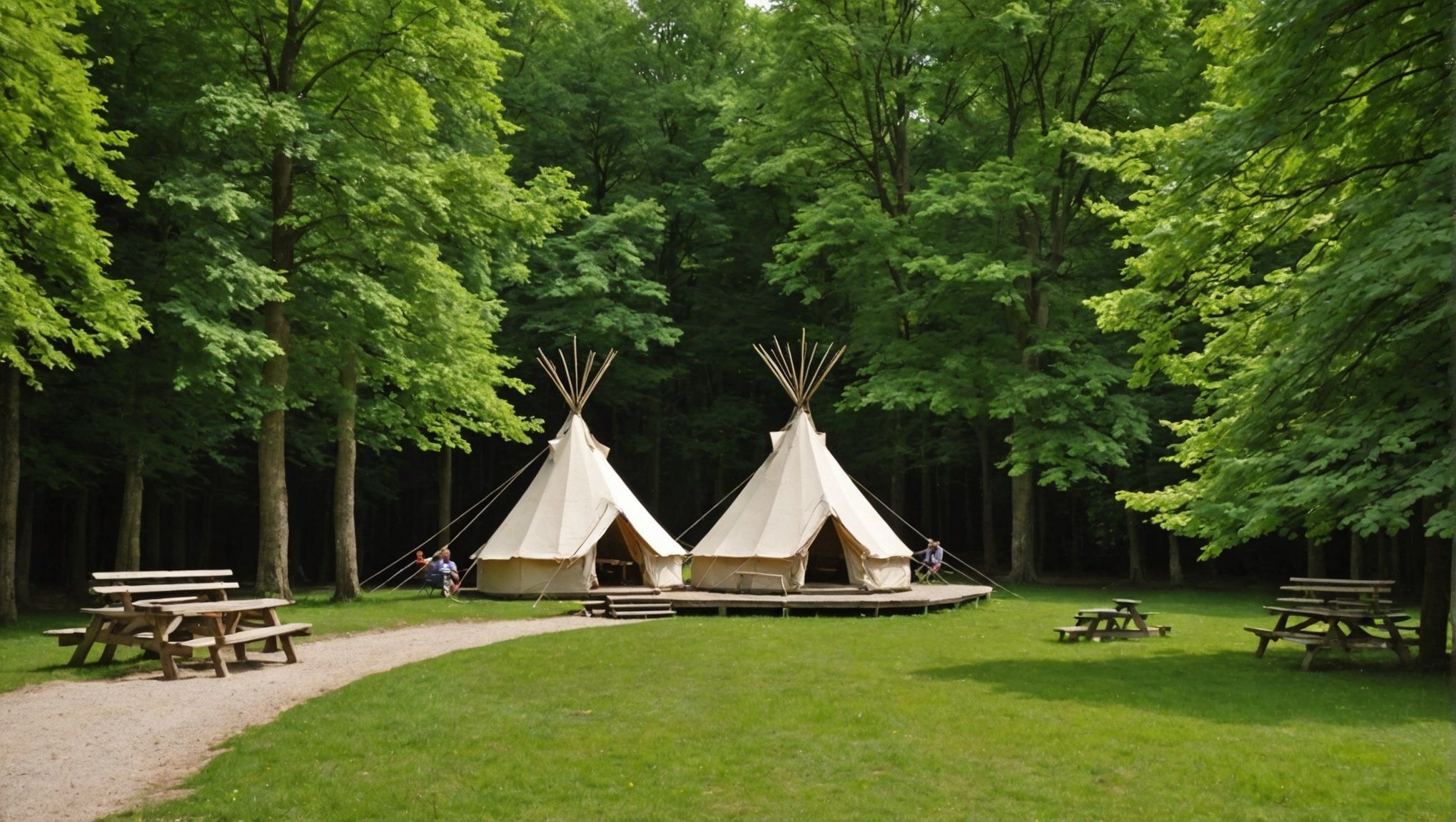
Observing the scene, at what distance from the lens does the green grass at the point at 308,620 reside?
1268 cm

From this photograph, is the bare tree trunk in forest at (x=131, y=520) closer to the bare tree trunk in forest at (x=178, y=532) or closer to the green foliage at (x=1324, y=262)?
the bare tree trunk in forest at (x=178, y=532)

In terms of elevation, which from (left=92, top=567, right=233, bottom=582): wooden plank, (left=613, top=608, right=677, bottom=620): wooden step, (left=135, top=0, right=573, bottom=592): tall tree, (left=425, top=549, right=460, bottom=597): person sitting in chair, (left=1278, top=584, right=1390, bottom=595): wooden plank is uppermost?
(left=135, top=0, right=573, bottom=592): tall tree

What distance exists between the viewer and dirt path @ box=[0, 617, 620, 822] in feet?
25.5

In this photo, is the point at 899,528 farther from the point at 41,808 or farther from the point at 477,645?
the point at 41,808

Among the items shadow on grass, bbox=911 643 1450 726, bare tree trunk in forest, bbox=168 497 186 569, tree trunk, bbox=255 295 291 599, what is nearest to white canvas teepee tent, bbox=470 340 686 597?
tree trunk, bbox=255 295 291 599

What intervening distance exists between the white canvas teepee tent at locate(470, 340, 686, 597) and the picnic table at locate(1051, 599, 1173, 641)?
924 cm

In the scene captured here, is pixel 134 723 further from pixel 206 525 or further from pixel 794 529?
pixel 206 525

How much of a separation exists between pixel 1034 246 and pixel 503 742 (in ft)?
76.0

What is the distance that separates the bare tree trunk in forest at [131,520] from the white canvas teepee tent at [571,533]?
19.9ft

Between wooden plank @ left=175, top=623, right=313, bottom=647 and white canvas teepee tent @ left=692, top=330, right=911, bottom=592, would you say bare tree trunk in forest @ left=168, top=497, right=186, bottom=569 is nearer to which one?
white canvas teepee tent @ left=692, top=330, right=911, bottom=592

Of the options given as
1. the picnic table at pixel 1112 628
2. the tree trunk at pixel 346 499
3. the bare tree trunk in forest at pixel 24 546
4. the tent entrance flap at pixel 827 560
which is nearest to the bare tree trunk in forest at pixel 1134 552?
the tent entrance flap at pixel 827 560

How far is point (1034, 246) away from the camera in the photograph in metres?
29.2

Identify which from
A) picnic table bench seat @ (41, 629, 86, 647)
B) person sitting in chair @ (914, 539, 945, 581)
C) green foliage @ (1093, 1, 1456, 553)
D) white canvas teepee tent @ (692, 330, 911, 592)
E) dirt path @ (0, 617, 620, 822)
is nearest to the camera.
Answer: dirt path @ (0, 617, 620, 822)

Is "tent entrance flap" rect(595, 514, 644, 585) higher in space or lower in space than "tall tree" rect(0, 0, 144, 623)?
lower
